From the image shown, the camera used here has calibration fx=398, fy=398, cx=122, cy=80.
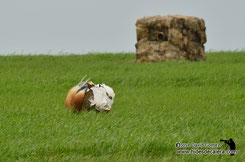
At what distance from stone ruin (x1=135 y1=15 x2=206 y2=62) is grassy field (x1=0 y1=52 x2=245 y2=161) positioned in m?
4.01

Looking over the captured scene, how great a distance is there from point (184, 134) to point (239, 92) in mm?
5579

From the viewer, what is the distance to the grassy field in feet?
16.5

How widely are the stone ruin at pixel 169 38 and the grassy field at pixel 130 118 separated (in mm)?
4015

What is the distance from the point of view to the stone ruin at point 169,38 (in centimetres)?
1836

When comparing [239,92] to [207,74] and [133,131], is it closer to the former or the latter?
[207,74]

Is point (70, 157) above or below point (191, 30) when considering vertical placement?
below

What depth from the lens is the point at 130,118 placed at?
7.06 meters

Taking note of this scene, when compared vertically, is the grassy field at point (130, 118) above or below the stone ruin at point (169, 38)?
below

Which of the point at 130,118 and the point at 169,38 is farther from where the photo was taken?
the point at 169,38

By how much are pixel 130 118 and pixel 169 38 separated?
1176 centimetres

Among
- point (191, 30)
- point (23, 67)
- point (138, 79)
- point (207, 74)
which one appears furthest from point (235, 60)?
point (23, 67)

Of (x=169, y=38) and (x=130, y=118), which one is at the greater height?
(x=169, y=38)

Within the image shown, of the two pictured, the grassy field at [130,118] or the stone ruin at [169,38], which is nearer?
the grassy field at [130,118]

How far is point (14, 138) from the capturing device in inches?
222
